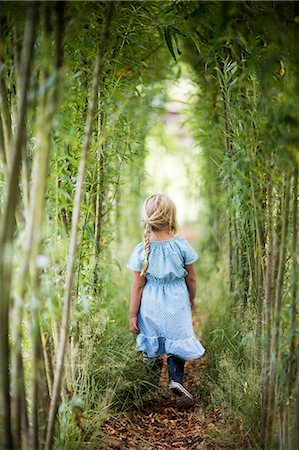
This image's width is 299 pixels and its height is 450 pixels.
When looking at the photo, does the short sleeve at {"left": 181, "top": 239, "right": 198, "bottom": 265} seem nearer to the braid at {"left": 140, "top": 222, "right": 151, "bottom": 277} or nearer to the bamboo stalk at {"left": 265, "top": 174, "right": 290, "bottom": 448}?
the braid at {"left": 140, "top": 222, "right": 151, "bottom": 277}

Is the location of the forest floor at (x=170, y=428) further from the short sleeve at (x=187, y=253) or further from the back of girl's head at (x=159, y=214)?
the back of girl's head at (x=159, y=214)

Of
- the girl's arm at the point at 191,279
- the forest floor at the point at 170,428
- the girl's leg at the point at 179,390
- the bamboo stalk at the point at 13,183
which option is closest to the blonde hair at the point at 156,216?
the girl's arm at the point at 191,279

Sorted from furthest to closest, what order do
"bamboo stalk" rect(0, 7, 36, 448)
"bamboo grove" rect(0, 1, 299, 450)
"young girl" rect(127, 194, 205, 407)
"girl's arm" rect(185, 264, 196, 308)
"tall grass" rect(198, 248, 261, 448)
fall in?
1. "girl's arm" rect(185, 264, 196, 308)
2. "young girl" rect(127, 194, 205, 407)
3. "tall grass" rect(198, 248, 261, 448)
4. "bamboo grove" rect(0, 1, 299, 450)
5. "bamboo stalk" rect(0, 7, 36, 448)

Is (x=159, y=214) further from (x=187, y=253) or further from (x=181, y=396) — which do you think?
(x=181, y=396)

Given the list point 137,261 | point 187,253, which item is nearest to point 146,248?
point 137,261

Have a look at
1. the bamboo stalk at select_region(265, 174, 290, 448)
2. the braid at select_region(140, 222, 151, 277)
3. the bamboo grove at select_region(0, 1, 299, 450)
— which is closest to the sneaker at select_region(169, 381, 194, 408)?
the bamboo grove at select_region(0, 1, 299, 450)

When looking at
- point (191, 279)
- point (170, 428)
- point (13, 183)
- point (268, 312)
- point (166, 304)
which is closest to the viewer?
point (13, 183)

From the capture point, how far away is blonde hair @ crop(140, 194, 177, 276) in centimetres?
297

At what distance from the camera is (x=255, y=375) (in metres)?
2.50

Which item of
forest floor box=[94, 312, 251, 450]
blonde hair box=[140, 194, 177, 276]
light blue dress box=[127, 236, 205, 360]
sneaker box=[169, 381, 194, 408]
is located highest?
blonde hair box=[140, 194, 177, 276]

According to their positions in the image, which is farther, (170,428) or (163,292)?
(163,292)

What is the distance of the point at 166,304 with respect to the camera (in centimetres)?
304

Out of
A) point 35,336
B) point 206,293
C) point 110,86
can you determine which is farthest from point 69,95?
point 206,293

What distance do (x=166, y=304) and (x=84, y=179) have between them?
93cm
